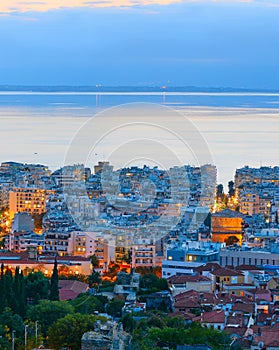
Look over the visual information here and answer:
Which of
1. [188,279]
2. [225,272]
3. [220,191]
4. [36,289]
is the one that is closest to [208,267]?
[225,272]

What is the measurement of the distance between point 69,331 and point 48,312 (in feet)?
3.17

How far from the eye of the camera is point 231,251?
13891mm

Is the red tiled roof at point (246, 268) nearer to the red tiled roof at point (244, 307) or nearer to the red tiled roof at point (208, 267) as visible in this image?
the red tiled roof at point (208, 267)

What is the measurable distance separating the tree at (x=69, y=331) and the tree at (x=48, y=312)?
1.93 feet

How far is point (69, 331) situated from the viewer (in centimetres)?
843

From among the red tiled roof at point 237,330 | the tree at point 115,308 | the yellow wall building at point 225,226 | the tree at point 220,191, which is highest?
the tree at point 220,191

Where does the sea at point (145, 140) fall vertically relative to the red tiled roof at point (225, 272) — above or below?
above

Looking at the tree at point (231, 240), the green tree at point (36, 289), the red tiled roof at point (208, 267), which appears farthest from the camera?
the tree at point (231, 240)

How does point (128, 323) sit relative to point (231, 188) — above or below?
below

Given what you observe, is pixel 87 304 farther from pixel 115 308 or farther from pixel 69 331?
pixel 69 331

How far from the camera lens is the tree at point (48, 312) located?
9242mm

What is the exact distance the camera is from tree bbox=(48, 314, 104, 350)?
835 cm

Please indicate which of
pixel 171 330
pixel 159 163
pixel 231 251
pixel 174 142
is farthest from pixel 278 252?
pixel 174 142

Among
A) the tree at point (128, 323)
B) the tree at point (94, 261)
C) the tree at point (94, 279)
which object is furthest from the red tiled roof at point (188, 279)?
the tree at point (94, 261)
